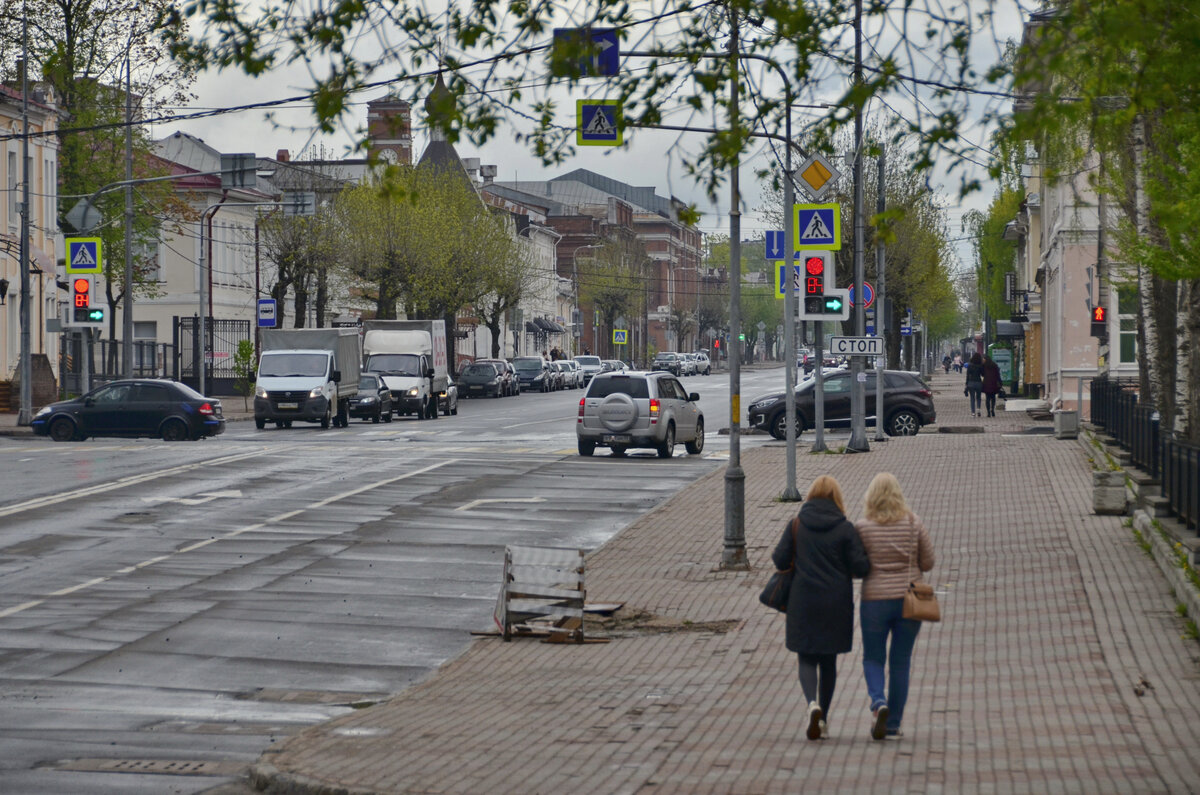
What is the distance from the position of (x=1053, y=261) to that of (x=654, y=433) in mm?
22470

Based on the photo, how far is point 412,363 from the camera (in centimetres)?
5128

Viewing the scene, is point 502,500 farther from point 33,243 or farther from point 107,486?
point 33,243

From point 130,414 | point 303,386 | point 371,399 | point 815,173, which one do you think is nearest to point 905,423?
point 303,386

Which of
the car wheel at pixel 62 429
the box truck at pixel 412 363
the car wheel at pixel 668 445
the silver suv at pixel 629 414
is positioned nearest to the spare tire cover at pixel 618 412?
the silver suv at pixel 629 414

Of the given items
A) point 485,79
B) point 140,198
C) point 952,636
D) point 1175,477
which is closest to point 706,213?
point 485,79

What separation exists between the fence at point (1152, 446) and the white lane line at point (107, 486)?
14.4 meters

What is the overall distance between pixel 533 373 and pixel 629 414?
50.4 metres

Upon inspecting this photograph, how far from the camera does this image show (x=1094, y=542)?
16172 mm

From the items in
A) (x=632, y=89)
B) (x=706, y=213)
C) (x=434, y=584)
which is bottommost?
(x=434, y=584)

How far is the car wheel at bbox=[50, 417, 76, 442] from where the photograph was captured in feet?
121

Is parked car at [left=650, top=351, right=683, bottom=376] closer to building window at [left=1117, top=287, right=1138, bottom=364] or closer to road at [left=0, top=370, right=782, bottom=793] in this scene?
building window at [left=1117, top=287, right=1138, bottom=364]

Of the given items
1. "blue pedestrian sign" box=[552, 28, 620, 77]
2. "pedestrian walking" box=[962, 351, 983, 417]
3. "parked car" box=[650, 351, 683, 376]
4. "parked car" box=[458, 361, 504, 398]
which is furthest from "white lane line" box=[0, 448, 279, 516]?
"parked car" box=[650, 351, 683, 376]

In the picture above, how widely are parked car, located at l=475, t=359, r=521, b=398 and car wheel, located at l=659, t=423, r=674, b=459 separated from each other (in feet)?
136

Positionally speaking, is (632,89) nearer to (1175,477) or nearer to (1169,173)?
(1169,173)
